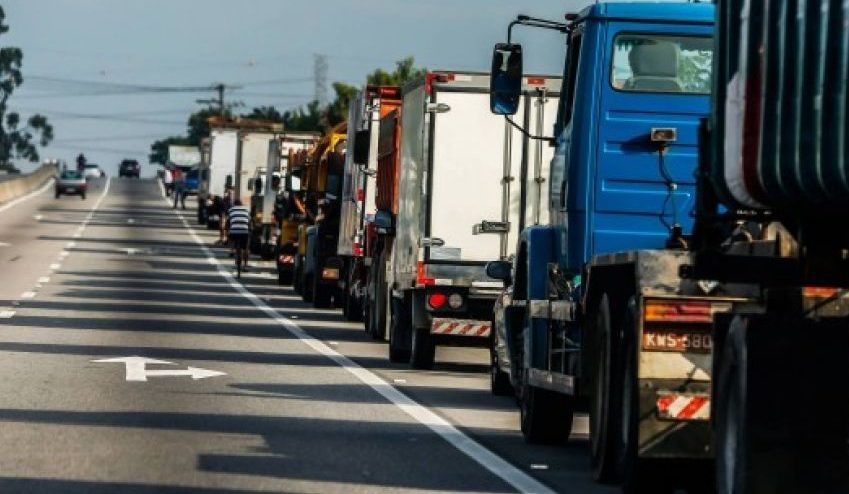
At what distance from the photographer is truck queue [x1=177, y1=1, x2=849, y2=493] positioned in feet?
36.1

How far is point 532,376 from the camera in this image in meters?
16.6

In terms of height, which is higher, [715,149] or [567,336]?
[715,149]

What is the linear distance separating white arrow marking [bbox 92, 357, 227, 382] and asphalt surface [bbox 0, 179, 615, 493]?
54 mm

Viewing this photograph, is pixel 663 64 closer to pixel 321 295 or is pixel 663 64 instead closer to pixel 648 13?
pixel 648 13

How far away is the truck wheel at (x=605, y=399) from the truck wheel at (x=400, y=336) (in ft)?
37.6

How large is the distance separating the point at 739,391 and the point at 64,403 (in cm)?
933

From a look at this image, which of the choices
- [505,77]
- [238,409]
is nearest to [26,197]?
[238,409]

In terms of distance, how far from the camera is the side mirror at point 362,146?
32625mm

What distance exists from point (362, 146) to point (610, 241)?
1656 centimetres

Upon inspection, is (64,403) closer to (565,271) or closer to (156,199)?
(565,271)

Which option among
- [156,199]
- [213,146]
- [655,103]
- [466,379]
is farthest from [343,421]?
[156,199]

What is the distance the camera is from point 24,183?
129 m

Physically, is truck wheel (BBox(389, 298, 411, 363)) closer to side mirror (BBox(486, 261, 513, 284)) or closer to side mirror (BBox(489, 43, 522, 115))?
side mirror (BBox(486, 261, 513, 284))

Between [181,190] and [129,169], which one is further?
[129,169]
